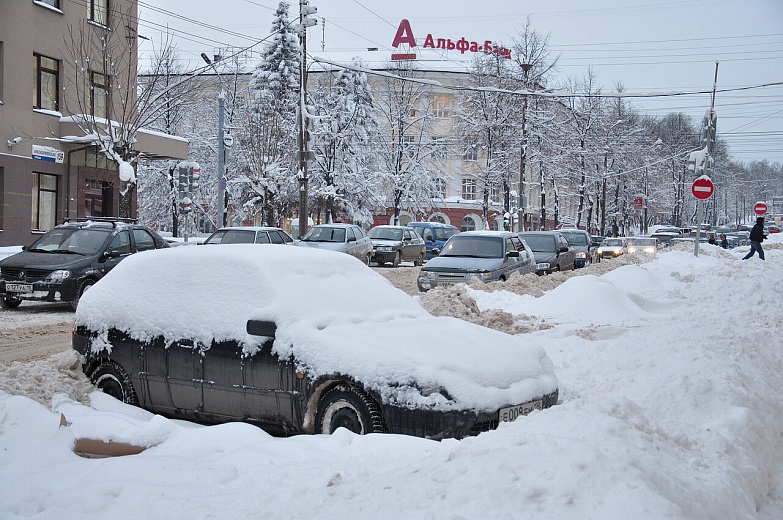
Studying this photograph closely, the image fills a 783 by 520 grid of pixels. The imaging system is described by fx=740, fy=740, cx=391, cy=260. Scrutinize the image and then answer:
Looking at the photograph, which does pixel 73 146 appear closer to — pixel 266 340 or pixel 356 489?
pixel 266 340

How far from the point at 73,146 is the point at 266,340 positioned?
1010 inches

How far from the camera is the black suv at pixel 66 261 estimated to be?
13.9 m

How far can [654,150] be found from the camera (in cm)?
7444

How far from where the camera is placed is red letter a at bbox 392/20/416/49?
204 feet

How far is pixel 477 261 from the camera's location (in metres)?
16.5

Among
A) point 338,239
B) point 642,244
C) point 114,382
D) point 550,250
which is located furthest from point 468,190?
point 114,382

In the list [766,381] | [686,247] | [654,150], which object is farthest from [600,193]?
[766,381]

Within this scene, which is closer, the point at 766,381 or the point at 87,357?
the point at 87,357

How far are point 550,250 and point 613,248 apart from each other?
12187 mm

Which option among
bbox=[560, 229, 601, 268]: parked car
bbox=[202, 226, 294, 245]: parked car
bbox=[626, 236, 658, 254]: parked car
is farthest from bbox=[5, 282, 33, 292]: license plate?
bbox=[626, 236, 658, 254]: parked car

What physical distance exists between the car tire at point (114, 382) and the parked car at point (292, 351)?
0.01 meters

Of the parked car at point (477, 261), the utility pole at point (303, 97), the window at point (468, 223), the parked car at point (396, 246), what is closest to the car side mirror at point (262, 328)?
the parked car at point (477, 261)

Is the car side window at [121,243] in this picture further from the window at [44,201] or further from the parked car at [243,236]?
the window at [44,201]

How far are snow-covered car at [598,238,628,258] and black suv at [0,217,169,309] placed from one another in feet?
74.9
